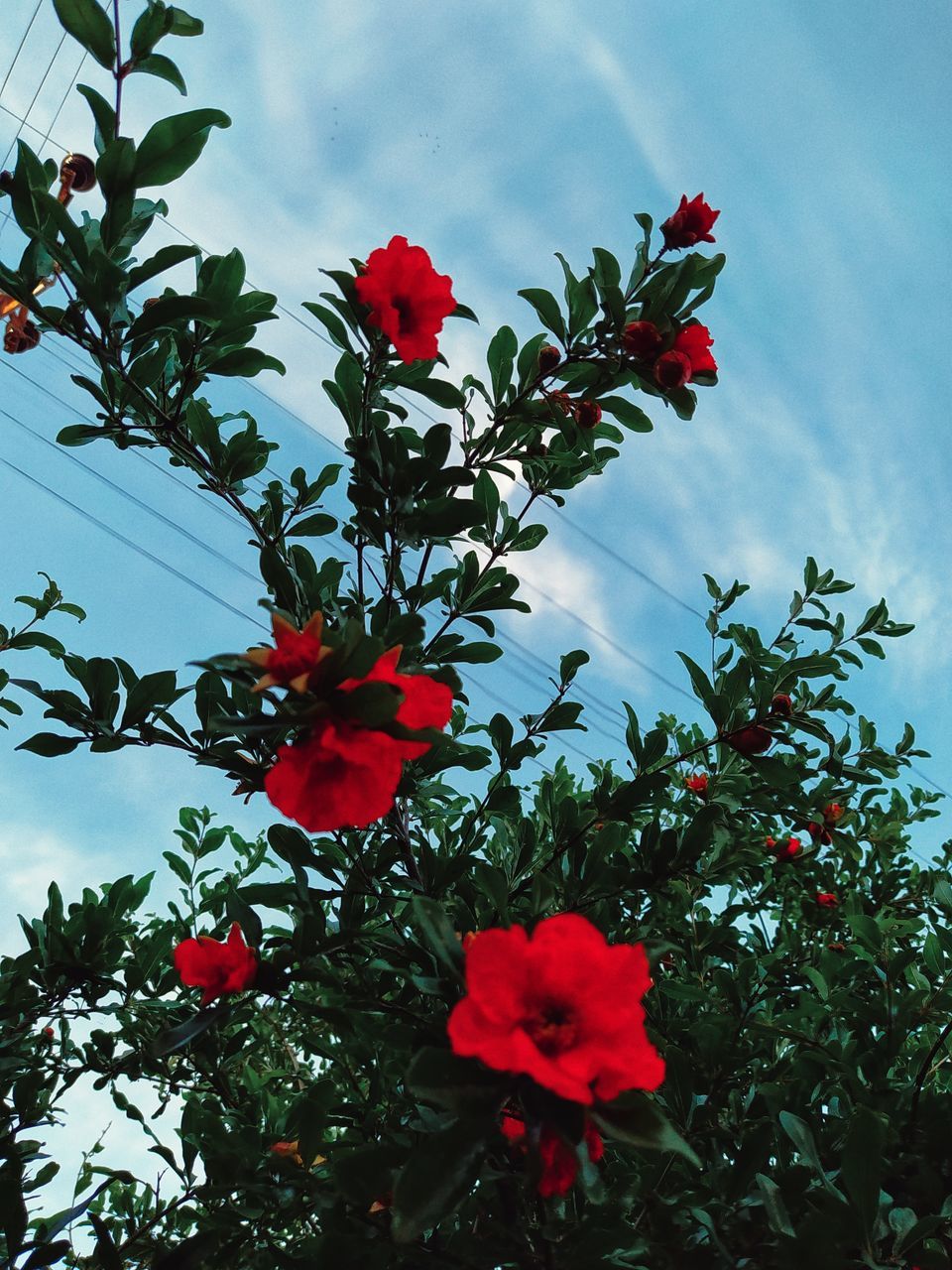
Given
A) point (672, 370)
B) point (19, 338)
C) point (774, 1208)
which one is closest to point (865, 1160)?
point (774, 1208)

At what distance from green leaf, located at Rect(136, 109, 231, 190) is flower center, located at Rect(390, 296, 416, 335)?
12.5 inches

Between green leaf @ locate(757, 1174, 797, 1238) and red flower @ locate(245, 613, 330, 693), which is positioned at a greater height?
red flower @ locate(245, 613, 330, 693)

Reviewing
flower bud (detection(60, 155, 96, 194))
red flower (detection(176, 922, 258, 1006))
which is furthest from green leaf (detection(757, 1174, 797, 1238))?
flower bud (detection(60, 155, 96, 194))

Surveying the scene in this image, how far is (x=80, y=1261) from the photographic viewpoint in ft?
6.79

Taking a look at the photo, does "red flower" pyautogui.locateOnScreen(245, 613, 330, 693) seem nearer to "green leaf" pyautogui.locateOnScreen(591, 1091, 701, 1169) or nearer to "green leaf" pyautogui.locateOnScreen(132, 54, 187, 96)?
"green leaf" pyautogui.locateOnScreen(591, 1091, 701, 1169)

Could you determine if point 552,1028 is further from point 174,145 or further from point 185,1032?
point 174,145

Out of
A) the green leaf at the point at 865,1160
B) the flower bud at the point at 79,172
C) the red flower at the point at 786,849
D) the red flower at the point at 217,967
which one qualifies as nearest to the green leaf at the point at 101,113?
the red flower at the point at 217,967

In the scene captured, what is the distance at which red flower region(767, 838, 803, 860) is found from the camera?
2416 millimetres

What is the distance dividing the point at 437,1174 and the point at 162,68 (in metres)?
1.40

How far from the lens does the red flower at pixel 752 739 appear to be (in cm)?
161

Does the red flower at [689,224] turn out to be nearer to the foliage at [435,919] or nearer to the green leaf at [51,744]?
the foliage at [435,919]

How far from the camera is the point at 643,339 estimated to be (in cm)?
135

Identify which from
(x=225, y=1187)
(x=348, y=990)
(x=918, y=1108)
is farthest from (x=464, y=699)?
(x=918, y=1108)

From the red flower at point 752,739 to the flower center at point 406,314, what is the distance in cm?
94
